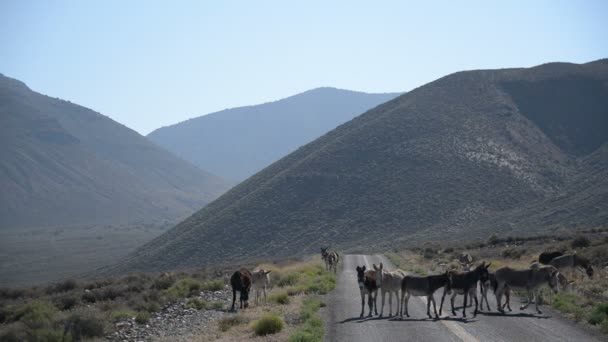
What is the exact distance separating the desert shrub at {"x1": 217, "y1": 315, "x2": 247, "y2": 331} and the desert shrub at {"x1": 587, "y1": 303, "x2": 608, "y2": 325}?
33.1 ft

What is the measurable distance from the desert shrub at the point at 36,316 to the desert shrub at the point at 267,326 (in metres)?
6.59

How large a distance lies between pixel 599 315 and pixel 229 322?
1067 centimetres

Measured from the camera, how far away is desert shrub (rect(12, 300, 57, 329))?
17.8 metres

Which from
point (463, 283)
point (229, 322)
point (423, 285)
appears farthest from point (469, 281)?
point (229, 322)

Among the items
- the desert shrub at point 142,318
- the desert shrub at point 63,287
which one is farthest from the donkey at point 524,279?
the desert shrub at point 63,287

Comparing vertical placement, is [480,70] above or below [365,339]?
above

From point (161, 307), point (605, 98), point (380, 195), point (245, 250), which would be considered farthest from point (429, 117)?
point (161, 307)

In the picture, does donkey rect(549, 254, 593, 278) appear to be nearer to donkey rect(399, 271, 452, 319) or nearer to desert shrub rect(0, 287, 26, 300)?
donkey rect(399, 271, 452, 319)

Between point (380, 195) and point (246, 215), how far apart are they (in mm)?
23198

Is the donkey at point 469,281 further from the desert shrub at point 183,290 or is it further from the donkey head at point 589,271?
the desert shrub at point 183,290

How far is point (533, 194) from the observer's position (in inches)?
3479

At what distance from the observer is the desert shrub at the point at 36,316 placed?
1783 cm

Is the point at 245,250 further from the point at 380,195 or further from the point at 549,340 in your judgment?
the point at 549,340

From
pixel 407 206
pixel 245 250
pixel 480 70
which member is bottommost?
pixel 245 250
